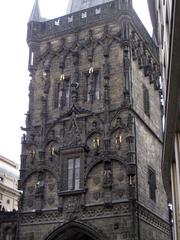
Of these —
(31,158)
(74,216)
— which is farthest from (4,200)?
(74,216)

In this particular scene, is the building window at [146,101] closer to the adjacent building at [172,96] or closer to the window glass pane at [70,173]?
the window glass pane at [70,173]

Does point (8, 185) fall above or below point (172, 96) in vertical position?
above

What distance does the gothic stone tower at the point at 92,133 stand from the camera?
28406mm

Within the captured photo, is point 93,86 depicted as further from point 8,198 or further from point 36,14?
point 8,198

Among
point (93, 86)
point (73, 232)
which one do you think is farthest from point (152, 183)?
point (93, 86)

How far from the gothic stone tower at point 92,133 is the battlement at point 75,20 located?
0.09 meters

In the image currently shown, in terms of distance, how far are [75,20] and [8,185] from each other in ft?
88.4

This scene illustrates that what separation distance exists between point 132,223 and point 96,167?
450cm

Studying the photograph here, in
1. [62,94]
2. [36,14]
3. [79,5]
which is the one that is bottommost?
[62,94]

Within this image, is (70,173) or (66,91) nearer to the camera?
(70,173)

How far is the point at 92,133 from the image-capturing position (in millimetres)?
30734

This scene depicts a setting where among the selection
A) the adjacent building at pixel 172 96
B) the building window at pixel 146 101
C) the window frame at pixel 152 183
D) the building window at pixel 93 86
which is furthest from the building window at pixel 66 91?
the adjacent building at pixel 172 96

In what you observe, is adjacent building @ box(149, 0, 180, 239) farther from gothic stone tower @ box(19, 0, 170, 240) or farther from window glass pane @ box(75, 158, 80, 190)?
window glass pane @ box(75, 158, 80, 190)

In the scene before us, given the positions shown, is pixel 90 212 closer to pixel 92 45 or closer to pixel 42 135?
pixel 42 135
